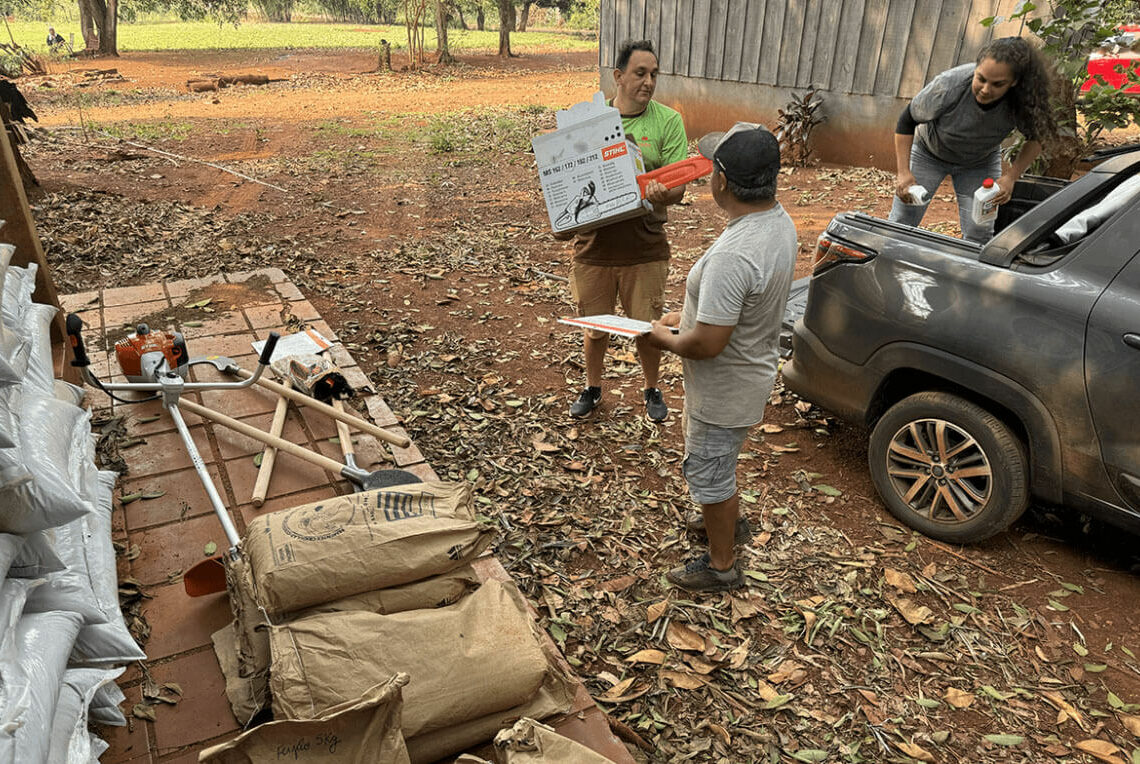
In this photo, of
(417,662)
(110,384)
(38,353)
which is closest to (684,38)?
(110,384)

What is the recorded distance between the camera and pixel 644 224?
13.9 feet

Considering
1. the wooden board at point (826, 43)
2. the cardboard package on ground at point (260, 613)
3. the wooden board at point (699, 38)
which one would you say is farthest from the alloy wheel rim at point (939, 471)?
the wooden board at point (699, 38)

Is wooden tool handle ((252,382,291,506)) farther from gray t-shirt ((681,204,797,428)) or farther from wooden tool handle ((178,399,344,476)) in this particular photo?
gray t-shirt ((681,204,797,428))

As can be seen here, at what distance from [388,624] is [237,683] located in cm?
63

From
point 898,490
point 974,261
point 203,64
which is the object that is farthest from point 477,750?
point 203,64

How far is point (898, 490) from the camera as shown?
3.89m

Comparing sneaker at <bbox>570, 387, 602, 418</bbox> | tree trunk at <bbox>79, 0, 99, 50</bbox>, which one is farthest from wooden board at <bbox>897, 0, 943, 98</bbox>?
tree trunk at <bbox>79, 0, 99, 50</bbox>

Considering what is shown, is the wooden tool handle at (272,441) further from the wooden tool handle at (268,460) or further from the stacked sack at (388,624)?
the stacked sack at (388,624)

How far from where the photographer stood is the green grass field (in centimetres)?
3297

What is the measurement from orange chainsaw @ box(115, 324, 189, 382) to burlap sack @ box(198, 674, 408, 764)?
2366mm

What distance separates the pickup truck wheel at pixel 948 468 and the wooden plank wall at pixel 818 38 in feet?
25.3

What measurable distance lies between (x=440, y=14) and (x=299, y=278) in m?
21.3

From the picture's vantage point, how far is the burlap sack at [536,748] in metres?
1.95

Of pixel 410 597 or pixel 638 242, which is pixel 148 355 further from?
pixel 638 242
